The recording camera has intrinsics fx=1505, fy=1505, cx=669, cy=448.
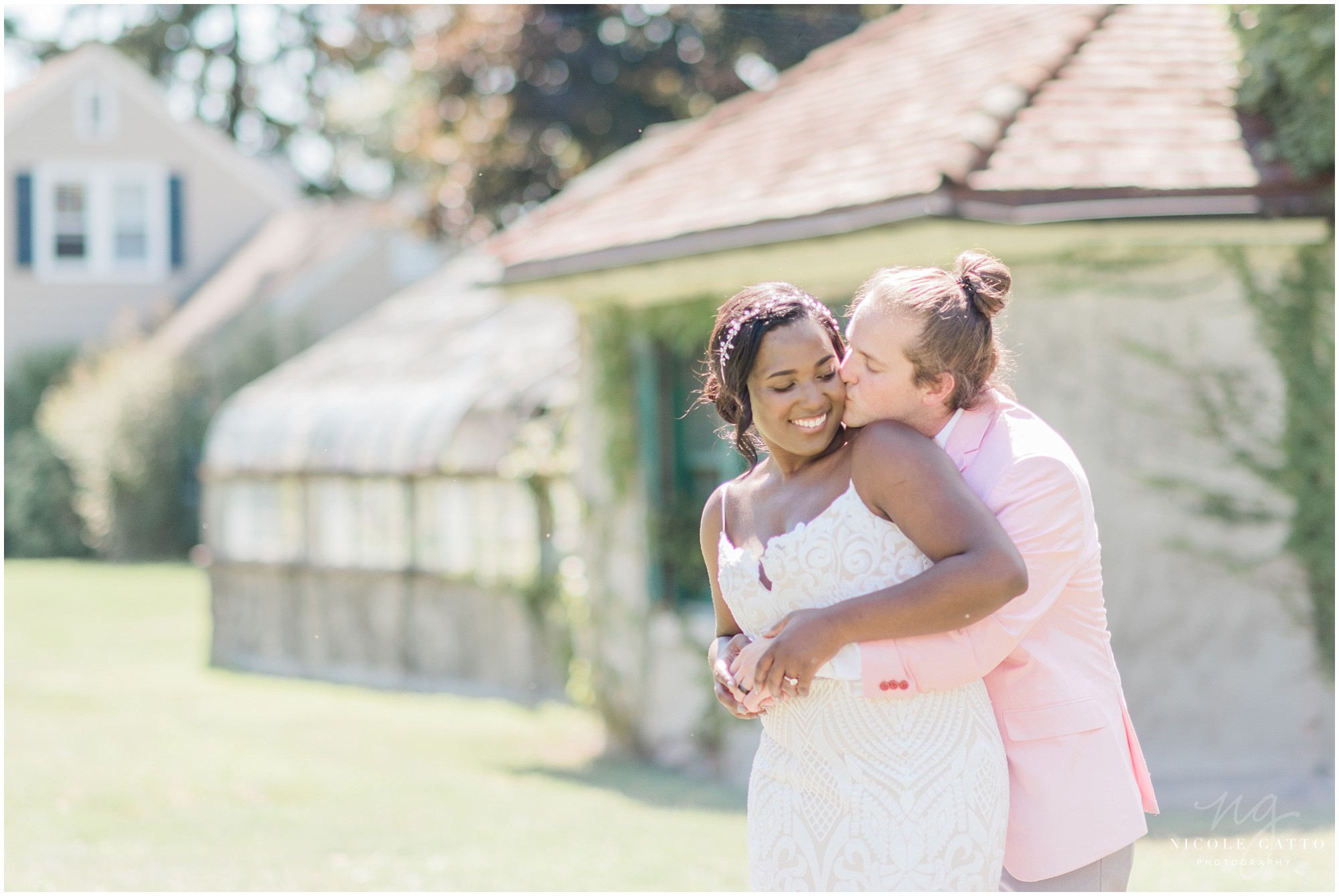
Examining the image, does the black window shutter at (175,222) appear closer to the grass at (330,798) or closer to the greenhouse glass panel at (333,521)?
the greenhouse glass panel at (333,521)

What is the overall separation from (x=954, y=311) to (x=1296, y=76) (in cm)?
568

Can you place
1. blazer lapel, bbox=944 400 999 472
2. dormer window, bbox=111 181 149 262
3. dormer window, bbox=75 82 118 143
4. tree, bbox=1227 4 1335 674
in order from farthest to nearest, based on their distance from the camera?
dormer window, bbox=111 181 149 262, dormer window, bbox=75 82 118 143, tree, bbox=1227 4 1335 674, blazer lapel, bbox=944 400 999 472

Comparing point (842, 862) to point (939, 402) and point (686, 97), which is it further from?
point (686, 97)

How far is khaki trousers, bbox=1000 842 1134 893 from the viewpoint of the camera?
9.28 ft

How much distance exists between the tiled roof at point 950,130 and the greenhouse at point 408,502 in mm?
3855

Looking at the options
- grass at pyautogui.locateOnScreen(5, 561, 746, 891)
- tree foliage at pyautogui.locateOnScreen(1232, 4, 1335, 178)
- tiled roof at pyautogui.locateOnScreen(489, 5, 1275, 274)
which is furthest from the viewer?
tiled roof at pyautogui.locateOnScreen(489, 5, 1275, 274)

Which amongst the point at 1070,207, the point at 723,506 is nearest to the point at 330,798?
the point at 1070,207

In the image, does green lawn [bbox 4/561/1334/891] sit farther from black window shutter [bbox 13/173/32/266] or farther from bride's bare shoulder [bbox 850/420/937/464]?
black window shutter [bbox 13/173/32/266]

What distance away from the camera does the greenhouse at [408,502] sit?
48.2 ft

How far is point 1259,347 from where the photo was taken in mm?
7973

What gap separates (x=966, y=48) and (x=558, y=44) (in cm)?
1160

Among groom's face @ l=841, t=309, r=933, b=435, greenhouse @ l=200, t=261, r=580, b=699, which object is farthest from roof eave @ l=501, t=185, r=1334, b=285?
greenhouse @ l=200, t=261, r=580, b=699

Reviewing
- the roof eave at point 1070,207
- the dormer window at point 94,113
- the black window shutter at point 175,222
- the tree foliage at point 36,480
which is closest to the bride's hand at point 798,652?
the roof eave at point 1070,207

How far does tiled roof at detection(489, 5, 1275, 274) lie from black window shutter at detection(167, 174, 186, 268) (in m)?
18.1
